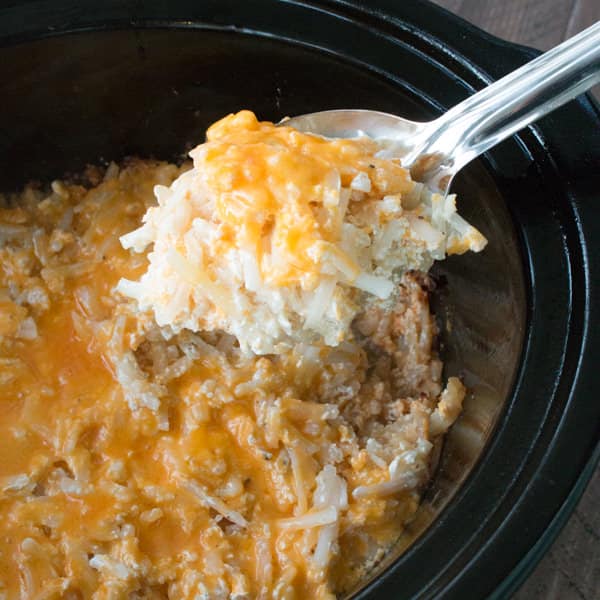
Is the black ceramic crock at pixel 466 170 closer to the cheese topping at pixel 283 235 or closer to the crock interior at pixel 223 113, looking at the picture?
the crock interior at pixel 223 113

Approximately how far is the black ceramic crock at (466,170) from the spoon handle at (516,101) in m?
0.15

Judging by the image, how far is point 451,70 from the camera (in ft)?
6.10

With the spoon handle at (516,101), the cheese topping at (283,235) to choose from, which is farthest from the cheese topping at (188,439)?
the spoon handle at (516,101)

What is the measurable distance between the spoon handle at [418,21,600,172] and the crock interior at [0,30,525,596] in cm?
16

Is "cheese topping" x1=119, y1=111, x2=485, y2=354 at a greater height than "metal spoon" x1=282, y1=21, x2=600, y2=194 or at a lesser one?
lesser

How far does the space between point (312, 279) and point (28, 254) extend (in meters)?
1.07

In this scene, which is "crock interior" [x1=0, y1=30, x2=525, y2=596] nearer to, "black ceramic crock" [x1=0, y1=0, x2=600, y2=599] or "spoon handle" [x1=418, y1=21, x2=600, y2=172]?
"black ceramic crock" [x1=0, y1=0, x2=600, y2=599]

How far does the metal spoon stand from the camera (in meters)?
1.56

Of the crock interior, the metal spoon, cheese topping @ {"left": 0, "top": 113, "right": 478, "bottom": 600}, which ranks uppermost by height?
the metal spoon

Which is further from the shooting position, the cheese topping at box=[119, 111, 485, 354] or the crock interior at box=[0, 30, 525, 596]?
the crock interior at box=[0, 30, 525, 596]

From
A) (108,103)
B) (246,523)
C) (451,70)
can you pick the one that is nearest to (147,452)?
(246,523)

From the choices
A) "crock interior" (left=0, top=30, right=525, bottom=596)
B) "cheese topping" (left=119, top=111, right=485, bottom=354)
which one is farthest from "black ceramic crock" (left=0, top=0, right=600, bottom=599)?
"cheese topping" (left=119, top=111, right=485, bottom=354)

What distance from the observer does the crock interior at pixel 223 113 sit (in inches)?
71.9

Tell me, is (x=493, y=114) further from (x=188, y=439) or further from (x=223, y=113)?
(x=188, y=439)
